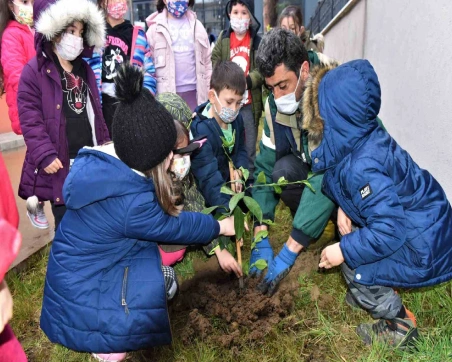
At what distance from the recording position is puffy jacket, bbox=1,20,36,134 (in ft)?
8.89

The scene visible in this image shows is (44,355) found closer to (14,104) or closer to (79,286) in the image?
(79,286)

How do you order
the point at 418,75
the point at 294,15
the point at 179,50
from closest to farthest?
the point at 418,75
the point at 179,50
the point at 294,15

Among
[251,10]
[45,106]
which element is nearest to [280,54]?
[45,106]

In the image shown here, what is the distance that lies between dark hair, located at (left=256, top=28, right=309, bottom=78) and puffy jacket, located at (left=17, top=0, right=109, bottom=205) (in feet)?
3.62

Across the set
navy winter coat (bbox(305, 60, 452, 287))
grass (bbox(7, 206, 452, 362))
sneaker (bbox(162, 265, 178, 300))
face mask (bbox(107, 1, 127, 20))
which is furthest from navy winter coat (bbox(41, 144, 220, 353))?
face mask (bbox(107, 1, 127, 20))

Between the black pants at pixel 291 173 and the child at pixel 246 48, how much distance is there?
125 cm

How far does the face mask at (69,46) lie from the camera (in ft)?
8.23

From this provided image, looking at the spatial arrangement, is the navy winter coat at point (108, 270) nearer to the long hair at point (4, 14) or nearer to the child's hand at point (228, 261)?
the child's hand at point (228, 261)

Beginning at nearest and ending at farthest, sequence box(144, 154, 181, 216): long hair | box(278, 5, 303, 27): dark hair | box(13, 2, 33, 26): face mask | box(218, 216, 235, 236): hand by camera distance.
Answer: box(144, 154, 181, 216): long hair < box(218, 216, 235, 236): hand < box(13, 2, 33, 26): face mask < box(278, 5, 303, 27): dark hair

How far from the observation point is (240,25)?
3.95m

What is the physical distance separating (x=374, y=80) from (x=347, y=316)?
1143 mm

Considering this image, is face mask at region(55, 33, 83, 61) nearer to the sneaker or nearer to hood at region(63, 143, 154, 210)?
hood at region(63, 143, 154, 210)

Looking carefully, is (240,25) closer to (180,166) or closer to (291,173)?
(291,173)

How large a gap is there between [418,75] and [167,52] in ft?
6.72
